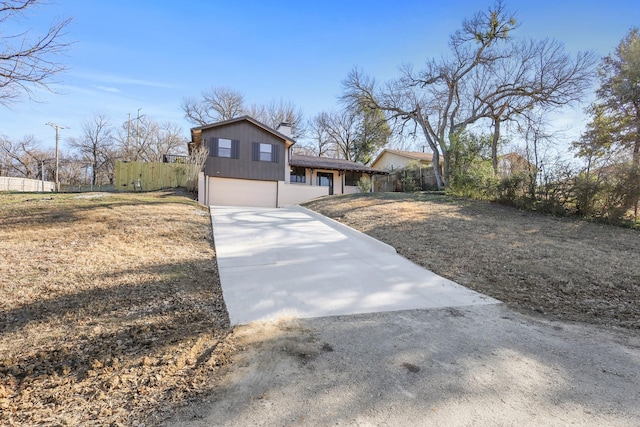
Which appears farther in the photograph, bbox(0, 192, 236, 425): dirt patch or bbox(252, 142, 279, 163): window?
bbox(252, 142, 279, 163): window

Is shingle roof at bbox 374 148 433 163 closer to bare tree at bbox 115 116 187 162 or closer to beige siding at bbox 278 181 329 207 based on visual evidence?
beige siding at bbox 278 181 329 207

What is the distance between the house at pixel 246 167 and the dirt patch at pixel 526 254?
25.8ft

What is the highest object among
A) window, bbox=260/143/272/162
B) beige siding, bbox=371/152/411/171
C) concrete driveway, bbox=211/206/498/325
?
beige siding, bbox=371/152/411/171

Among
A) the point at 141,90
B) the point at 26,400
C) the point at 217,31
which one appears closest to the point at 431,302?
the point at 26,400

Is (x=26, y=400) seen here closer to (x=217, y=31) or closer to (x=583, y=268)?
(x=583, y=268)

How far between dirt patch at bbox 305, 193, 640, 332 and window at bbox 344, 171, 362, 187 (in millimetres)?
11494

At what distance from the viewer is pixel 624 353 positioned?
Answer: 8.87ft

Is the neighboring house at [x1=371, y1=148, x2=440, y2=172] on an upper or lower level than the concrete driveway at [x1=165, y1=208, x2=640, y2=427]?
upper

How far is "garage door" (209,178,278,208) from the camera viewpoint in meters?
16.4

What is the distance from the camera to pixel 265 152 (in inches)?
686

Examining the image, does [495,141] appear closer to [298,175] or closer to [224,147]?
[298,175]

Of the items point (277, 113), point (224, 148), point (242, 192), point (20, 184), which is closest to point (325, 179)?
point (242, 192)

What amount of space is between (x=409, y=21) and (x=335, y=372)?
36.3ft

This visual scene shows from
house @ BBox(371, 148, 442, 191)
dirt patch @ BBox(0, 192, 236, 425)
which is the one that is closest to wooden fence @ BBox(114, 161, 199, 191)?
dirt patch @ BBox(0, 192, 236, 425)
